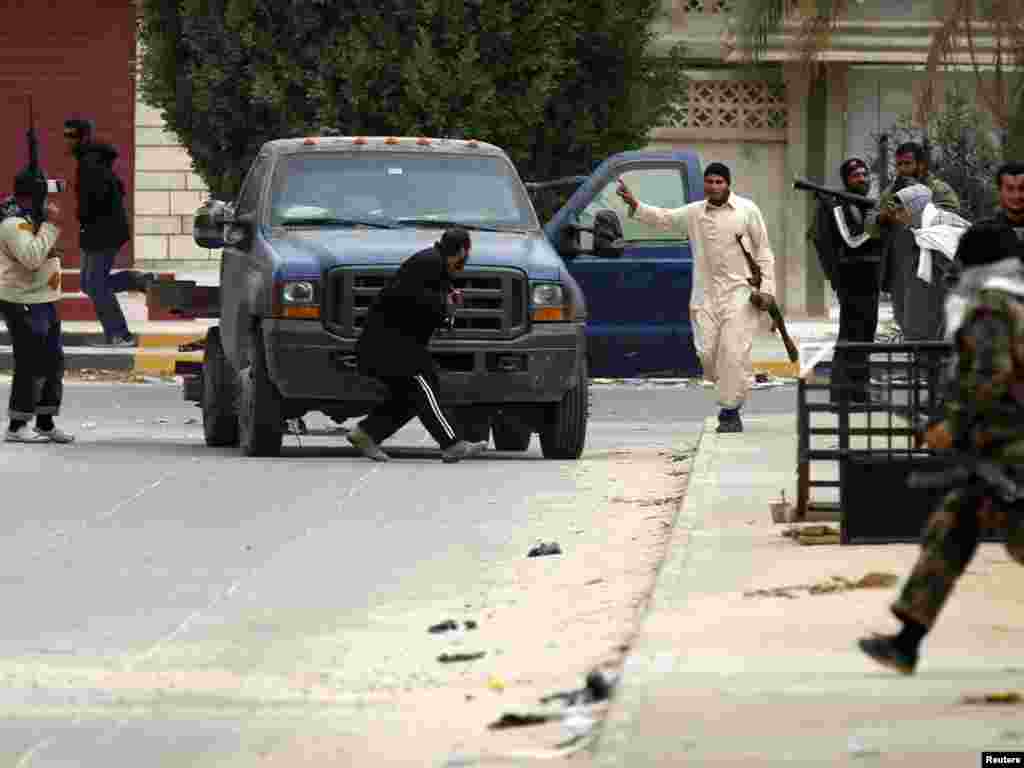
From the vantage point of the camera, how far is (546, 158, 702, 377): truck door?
74.1ft

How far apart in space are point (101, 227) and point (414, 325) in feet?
35.7

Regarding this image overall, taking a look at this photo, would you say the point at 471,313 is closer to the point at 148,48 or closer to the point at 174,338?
the point at 174,338

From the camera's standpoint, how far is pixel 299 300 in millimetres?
17531

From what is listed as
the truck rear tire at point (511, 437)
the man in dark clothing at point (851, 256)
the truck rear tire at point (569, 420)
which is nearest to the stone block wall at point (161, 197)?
the man in dark clothing at point (851, 256)

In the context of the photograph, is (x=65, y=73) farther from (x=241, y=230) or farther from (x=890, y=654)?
(x=890, y=654)

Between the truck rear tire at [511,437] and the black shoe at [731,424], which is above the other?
the black shoe at [731,424]

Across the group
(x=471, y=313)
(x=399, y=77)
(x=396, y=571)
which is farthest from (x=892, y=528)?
(x=399, y=77)

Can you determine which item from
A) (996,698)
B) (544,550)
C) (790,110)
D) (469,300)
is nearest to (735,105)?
(790,110)

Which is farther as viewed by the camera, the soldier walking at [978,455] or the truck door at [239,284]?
the truck door at [239,284]

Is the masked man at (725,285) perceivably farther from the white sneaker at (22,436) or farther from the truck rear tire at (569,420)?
the white sneaker at (22,436)

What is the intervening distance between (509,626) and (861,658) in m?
2.09

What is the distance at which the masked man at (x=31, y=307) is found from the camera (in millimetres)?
18906

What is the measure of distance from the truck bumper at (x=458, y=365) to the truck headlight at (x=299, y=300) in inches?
2.3

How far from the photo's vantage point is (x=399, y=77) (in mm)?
28125
